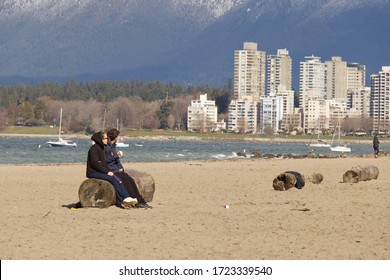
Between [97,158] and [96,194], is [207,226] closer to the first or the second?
[96,194]

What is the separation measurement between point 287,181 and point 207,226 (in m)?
9.86

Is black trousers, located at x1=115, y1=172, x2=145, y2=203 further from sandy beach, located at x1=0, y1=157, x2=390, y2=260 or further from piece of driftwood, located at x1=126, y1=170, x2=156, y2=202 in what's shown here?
piece of driftwood, located at x1=126, y1=170, x2=156, y2=202

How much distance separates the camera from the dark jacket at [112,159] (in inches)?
799

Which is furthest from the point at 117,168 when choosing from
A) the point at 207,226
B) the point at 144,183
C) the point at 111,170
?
the point at 207,226

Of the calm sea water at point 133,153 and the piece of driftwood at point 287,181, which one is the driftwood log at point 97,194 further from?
the calm sea water at point 133,153

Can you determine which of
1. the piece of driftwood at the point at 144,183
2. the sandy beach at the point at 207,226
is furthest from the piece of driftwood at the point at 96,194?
the piece of driftwood at the point at 144,183

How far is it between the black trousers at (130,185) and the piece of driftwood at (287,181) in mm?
7056

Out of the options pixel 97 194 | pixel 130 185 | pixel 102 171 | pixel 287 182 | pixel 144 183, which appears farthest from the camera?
pixel 287 182

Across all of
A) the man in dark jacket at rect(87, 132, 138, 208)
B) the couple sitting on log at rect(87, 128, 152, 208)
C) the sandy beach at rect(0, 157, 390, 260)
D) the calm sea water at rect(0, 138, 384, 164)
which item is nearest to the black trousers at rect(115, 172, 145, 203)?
the couple sitting on log at rect(87, 128, 152, 208)

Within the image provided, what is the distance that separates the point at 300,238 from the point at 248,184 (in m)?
14.8

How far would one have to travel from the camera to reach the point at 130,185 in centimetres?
2030

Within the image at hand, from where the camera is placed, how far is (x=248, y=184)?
30.7 meters

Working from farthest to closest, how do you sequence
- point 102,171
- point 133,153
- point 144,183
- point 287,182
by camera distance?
1. point 133,153
2. point 287,182
3. point 144,183
4. point 102,171
